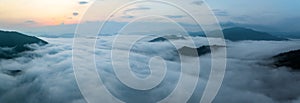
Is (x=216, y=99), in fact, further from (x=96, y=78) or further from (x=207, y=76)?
(x=96, y=78)

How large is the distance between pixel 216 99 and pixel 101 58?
50549mm

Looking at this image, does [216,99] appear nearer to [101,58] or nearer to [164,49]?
[101,58]

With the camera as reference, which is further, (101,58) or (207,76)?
(207,76)

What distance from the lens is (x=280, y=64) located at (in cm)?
16712

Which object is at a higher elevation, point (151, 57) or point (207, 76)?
point (151, 57)

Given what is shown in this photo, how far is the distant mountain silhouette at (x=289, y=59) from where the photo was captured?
158100 mm

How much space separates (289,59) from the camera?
164 m

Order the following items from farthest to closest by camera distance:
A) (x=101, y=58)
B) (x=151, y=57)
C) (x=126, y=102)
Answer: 1. (x=151, y=57)
2. (x=101, y=58)
3. (x=126, y=102)

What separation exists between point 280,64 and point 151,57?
6345 cm

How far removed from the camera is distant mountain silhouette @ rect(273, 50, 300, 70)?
158 metres

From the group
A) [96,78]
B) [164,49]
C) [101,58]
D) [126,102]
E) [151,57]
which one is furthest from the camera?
[164,49]

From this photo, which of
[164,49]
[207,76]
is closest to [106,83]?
[207,76]

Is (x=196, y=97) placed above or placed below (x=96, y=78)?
below

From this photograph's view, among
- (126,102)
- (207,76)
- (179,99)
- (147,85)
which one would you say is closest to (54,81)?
(126,102)
